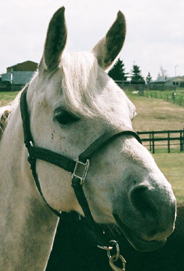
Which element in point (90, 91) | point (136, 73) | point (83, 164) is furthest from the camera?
point (136, 73)

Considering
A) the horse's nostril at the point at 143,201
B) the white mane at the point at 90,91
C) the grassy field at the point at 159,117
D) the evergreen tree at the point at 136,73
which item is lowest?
the grassy field at the point at 159,117

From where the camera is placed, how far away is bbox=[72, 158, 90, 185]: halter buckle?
1.94 m

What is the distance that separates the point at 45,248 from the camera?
7.69 feet

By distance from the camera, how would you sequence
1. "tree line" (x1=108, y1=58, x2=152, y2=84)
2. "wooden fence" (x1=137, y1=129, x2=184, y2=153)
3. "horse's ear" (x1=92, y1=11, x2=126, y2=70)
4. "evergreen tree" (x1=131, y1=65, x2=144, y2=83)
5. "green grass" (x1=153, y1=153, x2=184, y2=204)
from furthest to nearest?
1. "evergreen tree" (x1=131, y1=65, x2=144, y2=83)
2. "tree line" (x1=108, y1=58, x2=152, y2=84)
3. "wooden fence" (x1=137, y1=129, x2=184, y2=153)
4. "green grass" (x1=153, y1=153, x2=184, y2=204)
5. "horse's ear" (x1=92, y1=11, x2=126, y2=70)

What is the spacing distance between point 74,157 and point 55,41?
0.72 m

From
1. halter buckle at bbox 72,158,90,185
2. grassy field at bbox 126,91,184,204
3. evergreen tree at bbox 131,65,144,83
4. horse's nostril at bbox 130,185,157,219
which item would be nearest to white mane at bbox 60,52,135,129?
halter buckle at bbox 72,158,90,185

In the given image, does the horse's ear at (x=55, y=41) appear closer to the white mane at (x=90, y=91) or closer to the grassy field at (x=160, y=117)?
the white mane at (x=90, y=91)

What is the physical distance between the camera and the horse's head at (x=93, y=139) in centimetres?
175

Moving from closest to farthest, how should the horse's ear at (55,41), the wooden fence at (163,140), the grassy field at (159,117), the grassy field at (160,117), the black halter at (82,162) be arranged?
the black halter at (82,162) → the horse's ear at (55,41) → the grassy field at (160,117) → the grassy field at (159,117) → the wooden fence at (163,140)

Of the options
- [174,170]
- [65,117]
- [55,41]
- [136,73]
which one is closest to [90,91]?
[65,117]

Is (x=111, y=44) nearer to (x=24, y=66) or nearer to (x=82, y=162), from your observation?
(x=82, y=162)

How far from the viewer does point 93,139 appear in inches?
77.2

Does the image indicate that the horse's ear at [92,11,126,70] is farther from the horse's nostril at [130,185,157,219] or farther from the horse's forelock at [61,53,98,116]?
the horse's nostril at [130,185,157,219]

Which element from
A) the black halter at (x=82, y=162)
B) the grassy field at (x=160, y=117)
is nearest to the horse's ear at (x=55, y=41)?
the black halter at (x=82, y=162)
